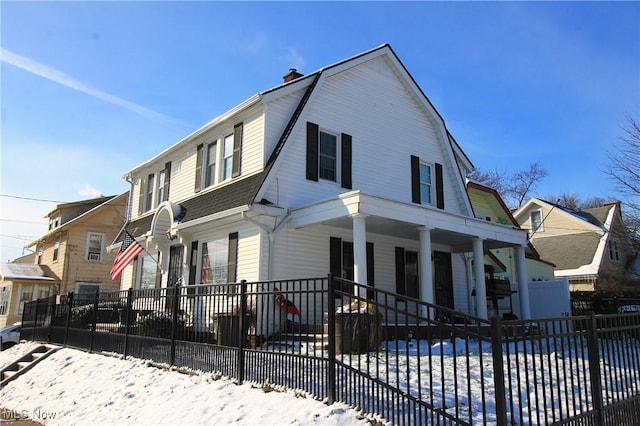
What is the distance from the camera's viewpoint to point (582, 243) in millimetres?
32031

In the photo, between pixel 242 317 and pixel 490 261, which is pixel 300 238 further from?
pixel 490 261

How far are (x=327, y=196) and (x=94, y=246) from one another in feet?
71.0

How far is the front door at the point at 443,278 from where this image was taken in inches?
651

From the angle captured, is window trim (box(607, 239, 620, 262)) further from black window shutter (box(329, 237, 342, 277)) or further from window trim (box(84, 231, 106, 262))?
window trim (box(84, 231, 106, 262))

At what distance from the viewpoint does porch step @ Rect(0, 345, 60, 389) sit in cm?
1186

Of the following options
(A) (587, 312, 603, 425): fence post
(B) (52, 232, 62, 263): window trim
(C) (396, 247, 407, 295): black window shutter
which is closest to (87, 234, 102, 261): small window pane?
(B) (52, 232, 62, 263): window trim

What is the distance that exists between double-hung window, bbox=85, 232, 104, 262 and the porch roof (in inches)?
862

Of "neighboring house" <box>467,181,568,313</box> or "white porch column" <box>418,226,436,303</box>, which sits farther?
"neighboring house" <box>467,181,568,313</box>

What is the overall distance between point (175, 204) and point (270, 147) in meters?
4.50

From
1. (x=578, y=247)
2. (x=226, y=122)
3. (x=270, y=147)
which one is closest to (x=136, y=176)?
(x=226, y=122)

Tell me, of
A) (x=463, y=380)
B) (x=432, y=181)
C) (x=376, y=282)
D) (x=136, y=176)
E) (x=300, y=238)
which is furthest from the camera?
(x=136, y=176)

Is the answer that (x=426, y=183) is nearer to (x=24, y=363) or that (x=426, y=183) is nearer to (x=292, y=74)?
(x=292, y=74)

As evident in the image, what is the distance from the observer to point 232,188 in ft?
44.3

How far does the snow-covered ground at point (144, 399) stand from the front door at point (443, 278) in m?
10.2
